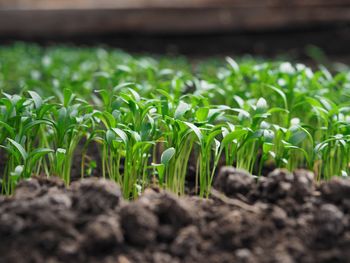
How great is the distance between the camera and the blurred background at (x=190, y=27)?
7816 mm

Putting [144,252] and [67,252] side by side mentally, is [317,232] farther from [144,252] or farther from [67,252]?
[67,252]

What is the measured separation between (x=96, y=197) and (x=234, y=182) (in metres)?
0.41

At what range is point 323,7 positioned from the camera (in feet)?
26.1

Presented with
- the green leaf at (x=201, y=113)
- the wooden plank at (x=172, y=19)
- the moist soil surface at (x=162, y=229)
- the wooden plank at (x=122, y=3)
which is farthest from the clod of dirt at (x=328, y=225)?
the wooden plank at (x=122, y=3)

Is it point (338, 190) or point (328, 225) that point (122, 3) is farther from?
point (328, 225)

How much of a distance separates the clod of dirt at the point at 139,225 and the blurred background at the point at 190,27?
620cm

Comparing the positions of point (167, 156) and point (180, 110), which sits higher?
point (180, 110)

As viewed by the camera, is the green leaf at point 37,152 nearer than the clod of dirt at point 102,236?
No

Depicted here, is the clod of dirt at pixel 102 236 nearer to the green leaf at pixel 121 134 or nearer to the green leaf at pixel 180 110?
the green leaf at pixel 121 134

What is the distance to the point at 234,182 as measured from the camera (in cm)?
182

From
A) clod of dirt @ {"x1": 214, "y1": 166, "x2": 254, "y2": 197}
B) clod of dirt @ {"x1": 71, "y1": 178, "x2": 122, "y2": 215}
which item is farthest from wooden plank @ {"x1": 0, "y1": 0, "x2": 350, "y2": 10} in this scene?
clod of dirt @ {"x1": 71, "y1": 178, "x2": 122, "y2": 215}

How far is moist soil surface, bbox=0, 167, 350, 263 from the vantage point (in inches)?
61.9

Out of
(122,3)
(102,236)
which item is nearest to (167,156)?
(102,236)

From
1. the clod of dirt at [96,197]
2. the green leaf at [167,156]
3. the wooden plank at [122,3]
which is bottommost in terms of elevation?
the clod of dirt at [96,197]
